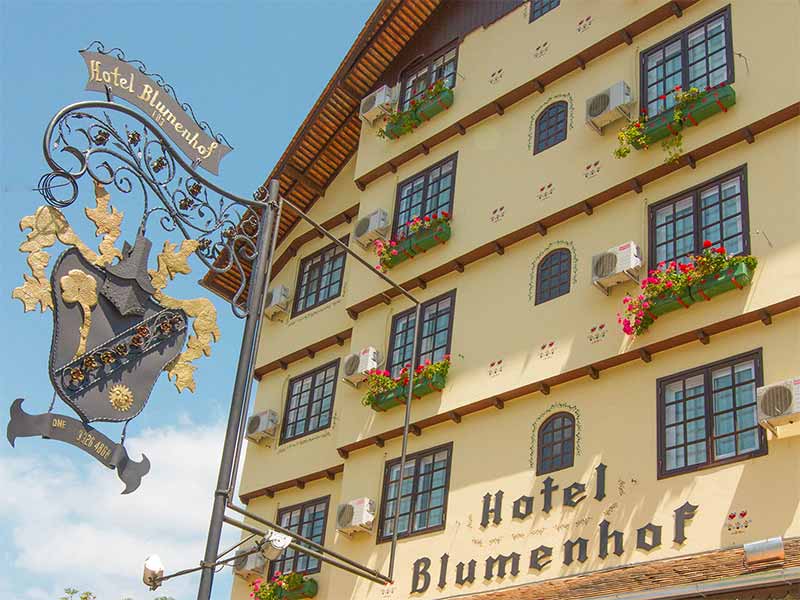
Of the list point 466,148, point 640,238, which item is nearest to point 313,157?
point 466,148

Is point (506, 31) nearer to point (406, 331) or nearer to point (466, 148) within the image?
point (466, 148)

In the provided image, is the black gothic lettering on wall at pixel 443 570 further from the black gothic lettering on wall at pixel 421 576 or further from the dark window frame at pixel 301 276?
the dark window frame at pixel 301 276

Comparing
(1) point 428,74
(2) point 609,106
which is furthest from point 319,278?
(2) point 609,106

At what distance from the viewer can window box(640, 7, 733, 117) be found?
17.3m

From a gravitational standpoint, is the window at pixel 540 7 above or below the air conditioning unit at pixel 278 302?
above

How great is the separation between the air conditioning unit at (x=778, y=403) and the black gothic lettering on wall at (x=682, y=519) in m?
1.52

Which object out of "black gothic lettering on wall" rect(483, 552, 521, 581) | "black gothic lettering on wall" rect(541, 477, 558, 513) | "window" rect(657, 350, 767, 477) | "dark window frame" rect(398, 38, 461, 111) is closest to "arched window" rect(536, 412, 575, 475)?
"black gothic lettering on wall" rect(541, 477, 558, 513)

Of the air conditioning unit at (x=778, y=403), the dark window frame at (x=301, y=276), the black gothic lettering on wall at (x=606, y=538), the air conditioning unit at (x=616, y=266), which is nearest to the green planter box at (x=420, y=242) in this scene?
the dark window frame at (x=301, y=276)

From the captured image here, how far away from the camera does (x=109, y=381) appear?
9.93m

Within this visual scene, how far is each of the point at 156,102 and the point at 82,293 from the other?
2323mm

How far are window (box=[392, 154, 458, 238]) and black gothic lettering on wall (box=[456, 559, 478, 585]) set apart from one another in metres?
6.97

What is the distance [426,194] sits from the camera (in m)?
21.7

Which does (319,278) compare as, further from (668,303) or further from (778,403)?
(778,403)

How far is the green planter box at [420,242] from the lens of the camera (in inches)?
799
